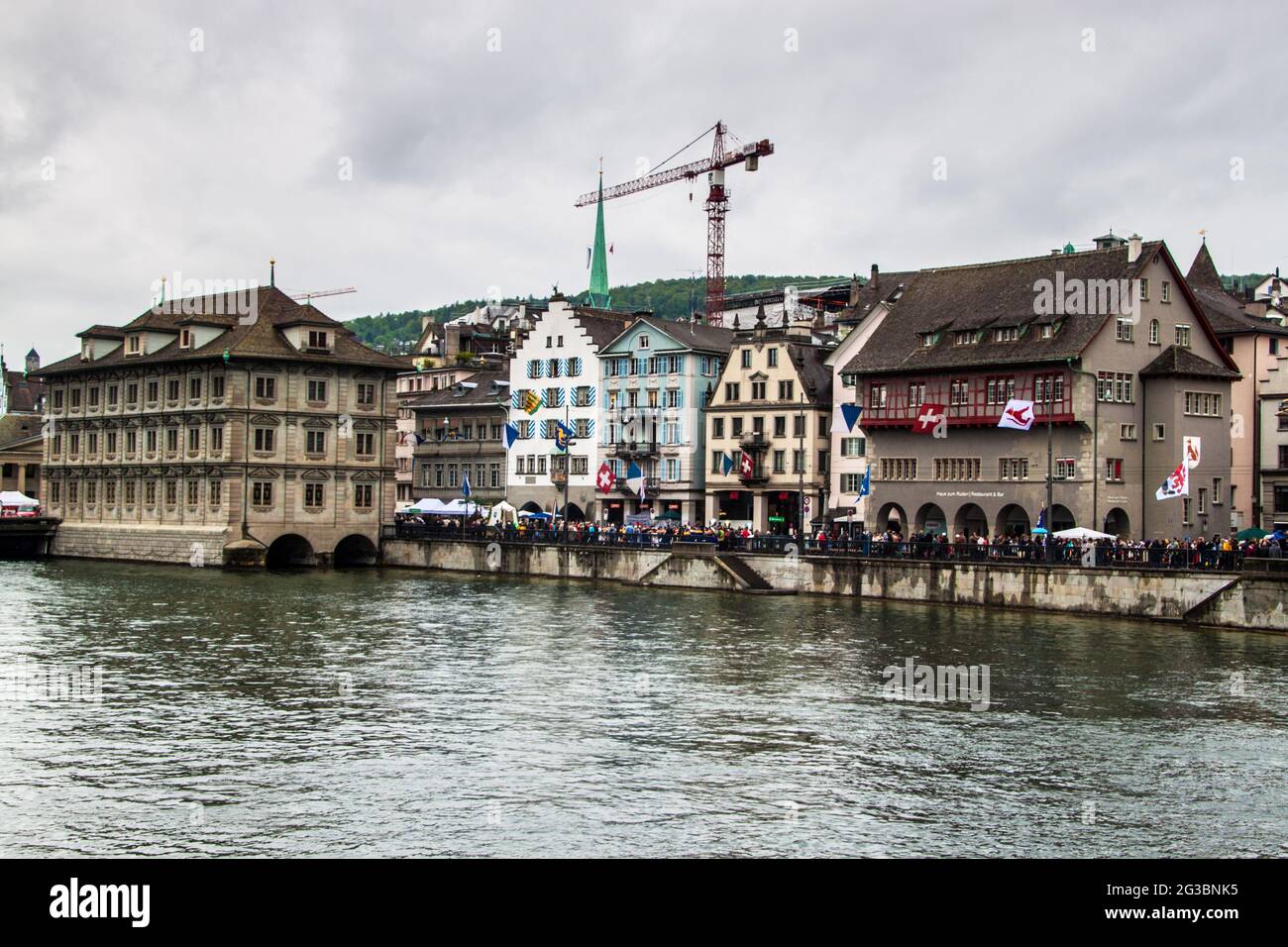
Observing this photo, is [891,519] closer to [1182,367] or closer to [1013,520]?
[1013,520]

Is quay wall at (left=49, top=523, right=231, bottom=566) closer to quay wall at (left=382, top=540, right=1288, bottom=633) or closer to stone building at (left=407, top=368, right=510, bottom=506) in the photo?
quay wall at (left=382, top=540, right=1288, bottom=633)

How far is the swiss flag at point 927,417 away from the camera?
8131 centimetres

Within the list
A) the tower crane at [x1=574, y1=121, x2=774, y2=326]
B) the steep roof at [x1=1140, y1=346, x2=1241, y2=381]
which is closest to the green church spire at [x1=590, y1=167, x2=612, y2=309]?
the tower crane at [x1=574, y1=121, x2=774, y2=326]

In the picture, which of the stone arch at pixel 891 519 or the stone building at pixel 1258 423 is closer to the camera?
the stone arch at pixel 891 519

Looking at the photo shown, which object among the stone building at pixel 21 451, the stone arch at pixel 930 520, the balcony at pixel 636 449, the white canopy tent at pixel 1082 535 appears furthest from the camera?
the stone building at pixel 21 451

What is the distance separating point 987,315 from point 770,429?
20.7 metres

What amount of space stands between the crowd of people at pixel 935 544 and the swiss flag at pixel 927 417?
231 inches

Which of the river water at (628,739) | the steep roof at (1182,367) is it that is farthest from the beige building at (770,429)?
the river water at (628,739)

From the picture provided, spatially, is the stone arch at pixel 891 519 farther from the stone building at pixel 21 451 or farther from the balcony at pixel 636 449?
the stone building at pixel 21 451

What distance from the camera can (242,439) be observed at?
9775 centimetres

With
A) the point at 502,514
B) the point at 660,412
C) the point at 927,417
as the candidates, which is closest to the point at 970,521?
the point at 927,417

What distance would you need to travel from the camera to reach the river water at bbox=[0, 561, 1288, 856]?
27109 mm

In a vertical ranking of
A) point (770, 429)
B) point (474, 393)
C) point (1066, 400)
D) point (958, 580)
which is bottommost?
point (958, 580)
